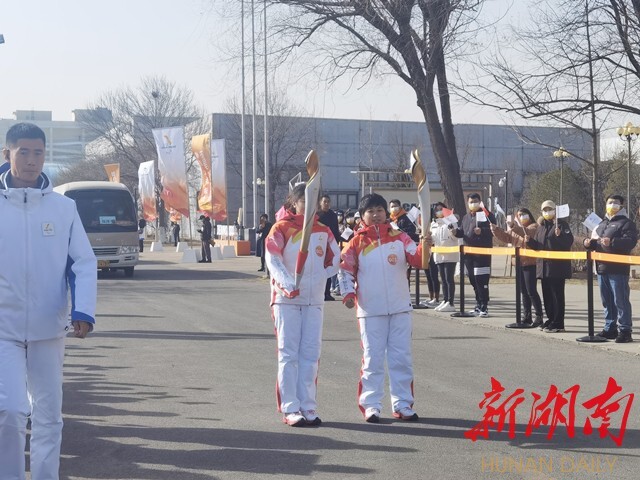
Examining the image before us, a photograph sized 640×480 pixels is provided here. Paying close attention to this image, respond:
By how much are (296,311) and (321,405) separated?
115 cm

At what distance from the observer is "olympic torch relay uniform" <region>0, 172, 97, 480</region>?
536cm

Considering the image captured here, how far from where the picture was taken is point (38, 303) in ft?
17.9

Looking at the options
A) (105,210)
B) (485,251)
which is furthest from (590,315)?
(105,210)

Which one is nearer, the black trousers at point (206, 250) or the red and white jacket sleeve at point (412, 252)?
the red and white jacket sleeve at point (412, 252)

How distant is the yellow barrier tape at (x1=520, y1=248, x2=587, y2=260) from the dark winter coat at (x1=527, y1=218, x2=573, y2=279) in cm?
10

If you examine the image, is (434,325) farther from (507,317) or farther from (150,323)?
(150,323)

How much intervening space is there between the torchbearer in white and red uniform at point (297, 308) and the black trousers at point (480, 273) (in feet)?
28.6

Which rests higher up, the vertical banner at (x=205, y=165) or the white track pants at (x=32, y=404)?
the vertical banner at (x=205, y=165)

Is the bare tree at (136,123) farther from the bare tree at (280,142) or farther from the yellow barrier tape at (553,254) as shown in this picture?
the yellow barrier tape at (553,254)

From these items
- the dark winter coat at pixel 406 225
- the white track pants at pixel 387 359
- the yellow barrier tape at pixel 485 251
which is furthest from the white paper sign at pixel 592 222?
the white track pants at pixel 387 359

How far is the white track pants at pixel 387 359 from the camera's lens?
8.27 meters

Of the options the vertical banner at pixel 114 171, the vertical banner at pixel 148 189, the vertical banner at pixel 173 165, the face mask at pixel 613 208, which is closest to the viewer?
the face mask at pixel 613 208

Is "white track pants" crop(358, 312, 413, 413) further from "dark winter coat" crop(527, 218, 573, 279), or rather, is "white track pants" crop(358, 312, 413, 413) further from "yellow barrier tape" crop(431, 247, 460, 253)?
"yellow barrier tape" crop(431, 247, 460, 253)

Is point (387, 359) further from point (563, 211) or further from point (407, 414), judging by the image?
point (563, 211)
